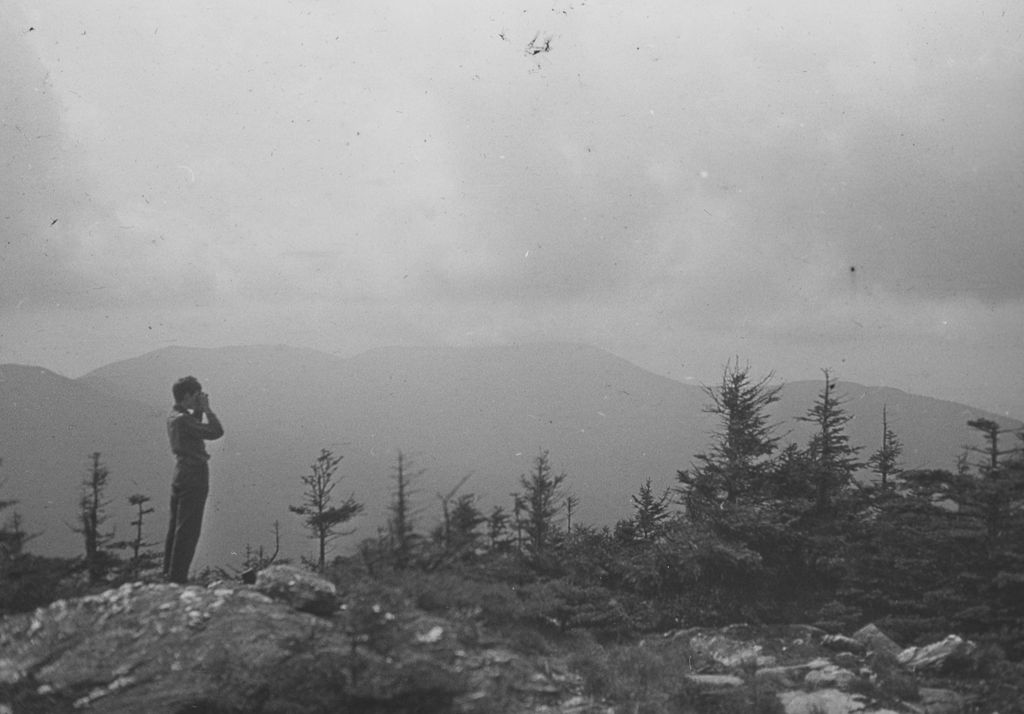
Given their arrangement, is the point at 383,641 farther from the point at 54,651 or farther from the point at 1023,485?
the point at 1023,485

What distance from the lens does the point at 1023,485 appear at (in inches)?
464

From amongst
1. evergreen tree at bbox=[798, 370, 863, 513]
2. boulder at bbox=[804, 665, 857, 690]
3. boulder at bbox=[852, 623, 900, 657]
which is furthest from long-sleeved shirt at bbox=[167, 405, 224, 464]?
evergreen tree at bbox=[798, 370, 863, 513]

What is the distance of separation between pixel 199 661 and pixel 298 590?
5.92 ft

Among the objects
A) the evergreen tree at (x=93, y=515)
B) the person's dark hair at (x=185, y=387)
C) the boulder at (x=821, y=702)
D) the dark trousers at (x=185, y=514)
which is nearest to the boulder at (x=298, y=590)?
the dark trousers at (x=185, y=514)

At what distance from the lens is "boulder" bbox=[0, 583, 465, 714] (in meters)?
5.48

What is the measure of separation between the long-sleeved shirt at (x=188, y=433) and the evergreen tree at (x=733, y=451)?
40.3 ft

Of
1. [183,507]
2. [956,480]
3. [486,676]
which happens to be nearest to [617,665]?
[486,676]

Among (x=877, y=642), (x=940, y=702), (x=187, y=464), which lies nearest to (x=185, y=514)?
(x=187, y=464)

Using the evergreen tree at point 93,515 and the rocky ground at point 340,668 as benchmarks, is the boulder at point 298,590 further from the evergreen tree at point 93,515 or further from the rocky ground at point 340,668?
the evergreen tree at point 93,515

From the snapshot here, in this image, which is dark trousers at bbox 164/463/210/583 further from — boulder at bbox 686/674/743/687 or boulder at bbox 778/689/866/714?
boulder at bbox 778/689/866/714

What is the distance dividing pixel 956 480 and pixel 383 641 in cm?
1358

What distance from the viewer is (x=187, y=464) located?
8633 mm

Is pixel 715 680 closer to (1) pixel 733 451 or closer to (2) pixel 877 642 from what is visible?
(2) pixel 877 642

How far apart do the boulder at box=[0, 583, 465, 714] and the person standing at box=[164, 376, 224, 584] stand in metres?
1.48
